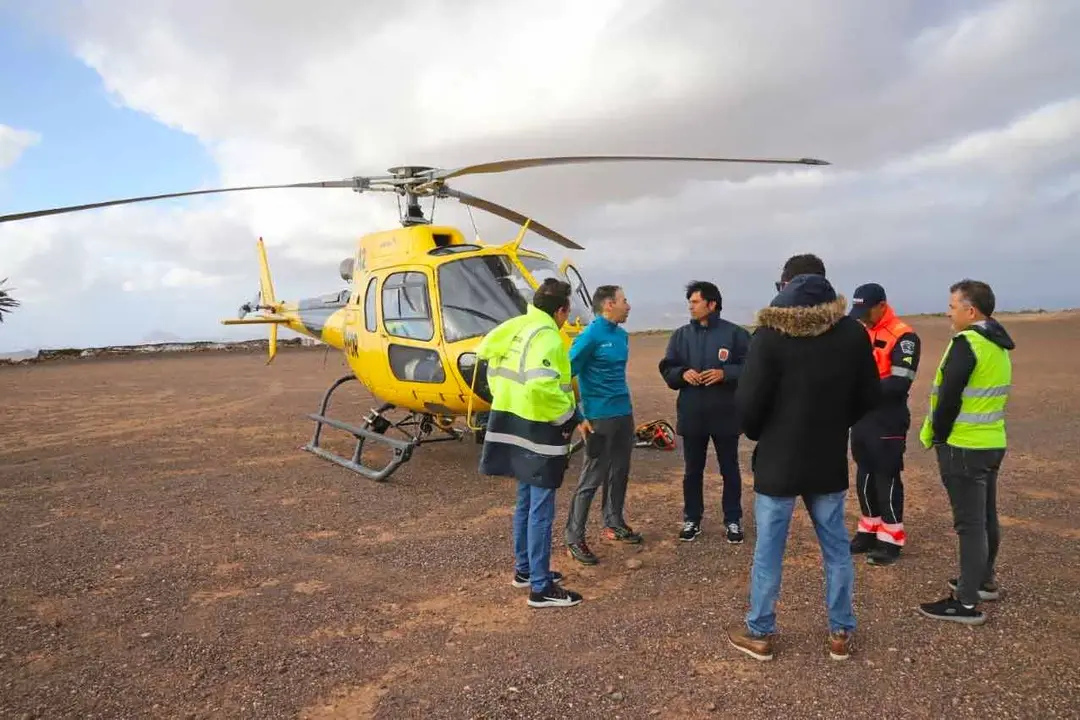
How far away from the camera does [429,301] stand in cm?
697

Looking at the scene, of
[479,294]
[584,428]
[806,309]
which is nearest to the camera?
[806,309]

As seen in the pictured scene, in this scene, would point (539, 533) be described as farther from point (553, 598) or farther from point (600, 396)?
point (600, 396)

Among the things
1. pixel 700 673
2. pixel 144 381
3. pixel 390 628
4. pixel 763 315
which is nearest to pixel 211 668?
pixel 390 628

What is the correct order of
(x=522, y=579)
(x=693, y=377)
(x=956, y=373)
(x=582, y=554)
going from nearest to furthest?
1. (x=956, y=373)
2. (x=522, y=579)
3. (x=582, y=554)
4. (x=693, y=377)

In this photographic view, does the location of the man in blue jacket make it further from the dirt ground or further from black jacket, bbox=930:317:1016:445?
black jacket, bbox=930:317:1016:445

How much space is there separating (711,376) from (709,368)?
3.9 inches

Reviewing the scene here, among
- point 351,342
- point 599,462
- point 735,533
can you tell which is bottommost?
point 735,533

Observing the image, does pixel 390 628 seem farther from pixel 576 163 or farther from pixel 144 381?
pixel 144 381

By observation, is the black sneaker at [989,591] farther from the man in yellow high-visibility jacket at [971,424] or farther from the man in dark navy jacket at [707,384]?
the man in dark navy jacket at [707,384]

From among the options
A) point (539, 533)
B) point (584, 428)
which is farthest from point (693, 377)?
point (539, 533)

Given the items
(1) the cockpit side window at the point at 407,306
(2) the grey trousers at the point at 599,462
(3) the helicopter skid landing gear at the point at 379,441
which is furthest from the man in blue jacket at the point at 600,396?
(3) the helicopter skid landing gear at the point at 379,441

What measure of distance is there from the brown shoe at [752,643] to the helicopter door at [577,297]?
160 inches

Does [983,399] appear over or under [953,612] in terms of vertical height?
over

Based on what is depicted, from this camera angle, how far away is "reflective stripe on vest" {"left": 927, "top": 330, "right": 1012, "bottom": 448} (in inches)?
145
